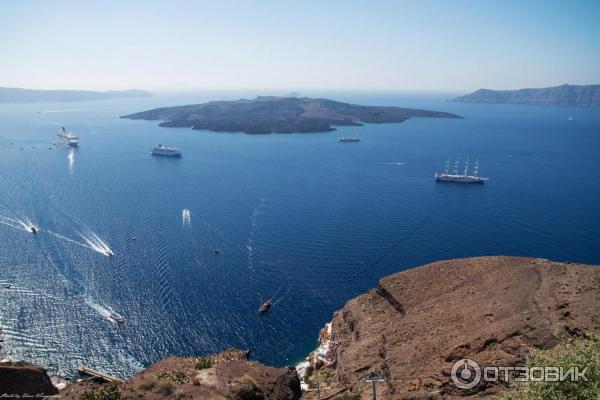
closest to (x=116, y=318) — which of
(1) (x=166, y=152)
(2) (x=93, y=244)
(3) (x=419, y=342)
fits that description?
(2) (x=93, y=244)

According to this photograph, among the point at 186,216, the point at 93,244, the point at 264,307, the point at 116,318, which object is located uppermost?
the point at 186,216

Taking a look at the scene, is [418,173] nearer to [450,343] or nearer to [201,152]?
[201,152]

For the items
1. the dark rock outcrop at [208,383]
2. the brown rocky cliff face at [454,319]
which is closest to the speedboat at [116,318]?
the dark rock outcrop at [208,383]

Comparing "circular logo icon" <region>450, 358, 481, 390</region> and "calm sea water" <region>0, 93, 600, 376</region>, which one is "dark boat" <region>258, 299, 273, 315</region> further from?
"circular logo icon" <region>450, 358, 481, 390</region>

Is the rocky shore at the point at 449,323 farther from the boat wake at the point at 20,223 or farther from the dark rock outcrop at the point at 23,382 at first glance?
the boat wake at the point at 20,223

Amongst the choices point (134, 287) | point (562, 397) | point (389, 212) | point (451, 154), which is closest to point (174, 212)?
point (134, 287)

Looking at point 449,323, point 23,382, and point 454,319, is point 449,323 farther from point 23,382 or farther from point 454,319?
point 23,382

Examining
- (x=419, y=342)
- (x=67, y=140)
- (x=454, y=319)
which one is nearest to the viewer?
(x=419, y=342)
